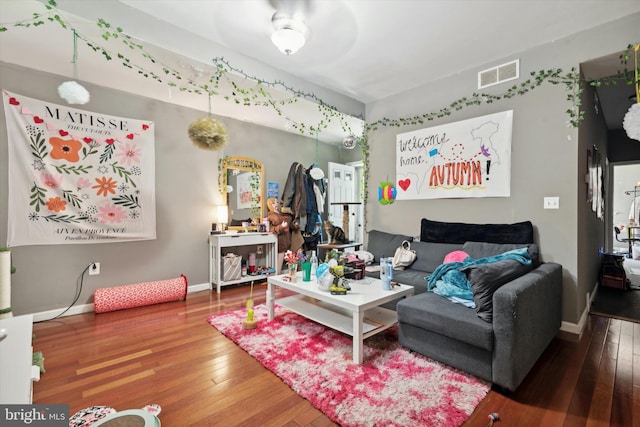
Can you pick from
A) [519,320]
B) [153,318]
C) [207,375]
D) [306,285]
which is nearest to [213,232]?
[153,318]

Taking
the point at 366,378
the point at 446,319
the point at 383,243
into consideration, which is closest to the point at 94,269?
the point at 366,378

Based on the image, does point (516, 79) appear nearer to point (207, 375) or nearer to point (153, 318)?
point (207, 375)

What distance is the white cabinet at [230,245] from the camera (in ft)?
12.1

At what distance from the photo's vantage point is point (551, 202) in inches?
99.7

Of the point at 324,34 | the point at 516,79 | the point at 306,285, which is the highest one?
the point at 324,34

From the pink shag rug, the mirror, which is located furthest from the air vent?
the mirror

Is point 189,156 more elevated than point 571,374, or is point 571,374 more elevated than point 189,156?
point 189,156

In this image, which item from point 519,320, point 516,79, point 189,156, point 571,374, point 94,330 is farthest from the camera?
point 189,156

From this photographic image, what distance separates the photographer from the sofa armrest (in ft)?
5.12

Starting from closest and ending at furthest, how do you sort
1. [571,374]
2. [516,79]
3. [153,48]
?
1. [571,374]
2. [153,48]
3. [516,79]

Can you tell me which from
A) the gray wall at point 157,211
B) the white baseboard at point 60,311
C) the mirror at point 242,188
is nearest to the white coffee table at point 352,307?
the gray wall at point 157,211

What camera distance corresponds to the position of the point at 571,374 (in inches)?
71.7

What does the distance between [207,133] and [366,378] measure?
239 centimetres

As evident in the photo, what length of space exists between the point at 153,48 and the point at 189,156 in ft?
5.06
